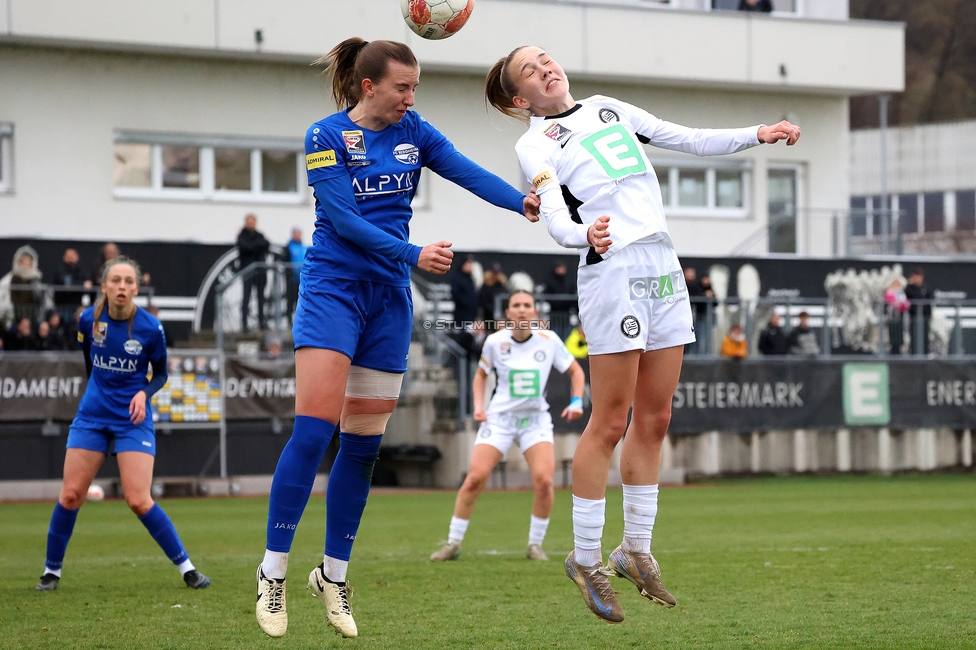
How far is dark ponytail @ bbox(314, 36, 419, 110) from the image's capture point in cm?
595

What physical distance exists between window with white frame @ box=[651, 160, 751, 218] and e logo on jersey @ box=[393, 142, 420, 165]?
83.5 feet

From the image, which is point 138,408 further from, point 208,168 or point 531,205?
point 208,168

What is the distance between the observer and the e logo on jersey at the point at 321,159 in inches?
229

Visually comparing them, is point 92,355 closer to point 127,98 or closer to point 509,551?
point 509,551

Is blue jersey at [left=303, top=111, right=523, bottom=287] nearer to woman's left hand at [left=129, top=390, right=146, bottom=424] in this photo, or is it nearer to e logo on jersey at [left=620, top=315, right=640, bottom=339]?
e logo on jersey at [left=620, top=315, right=640, bottom=339]

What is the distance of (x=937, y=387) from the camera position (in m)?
23.8

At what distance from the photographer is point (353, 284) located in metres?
5.95

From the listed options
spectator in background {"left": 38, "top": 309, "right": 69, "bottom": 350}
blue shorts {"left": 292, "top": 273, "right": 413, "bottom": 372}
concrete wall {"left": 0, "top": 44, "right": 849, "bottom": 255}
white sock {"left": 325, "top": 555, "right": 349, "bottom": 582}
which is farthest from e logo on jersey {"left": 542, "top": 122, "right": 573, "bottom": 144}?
concrete wall {"left": 0, "top": 44, "right": 849, "bottom": 255}

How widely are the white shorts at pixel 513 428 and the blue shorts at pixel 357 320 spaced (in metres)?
6.07

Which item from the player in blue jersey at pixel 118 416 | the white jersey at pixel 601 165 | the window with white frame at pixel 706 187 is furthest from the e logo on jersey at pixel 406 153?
the window with white frame at pixel 706 187

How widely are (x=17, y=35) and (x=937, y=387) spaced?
18597 millimetres

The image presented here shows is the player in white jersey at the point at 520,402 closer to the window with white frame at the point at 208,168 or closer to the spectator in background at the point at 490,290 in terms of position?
the spectator in background at the point at 490,290

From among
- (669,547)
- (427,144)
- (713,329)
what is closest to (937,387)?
(713,329)

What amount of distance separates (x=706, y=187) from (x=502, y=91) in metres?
25.7
